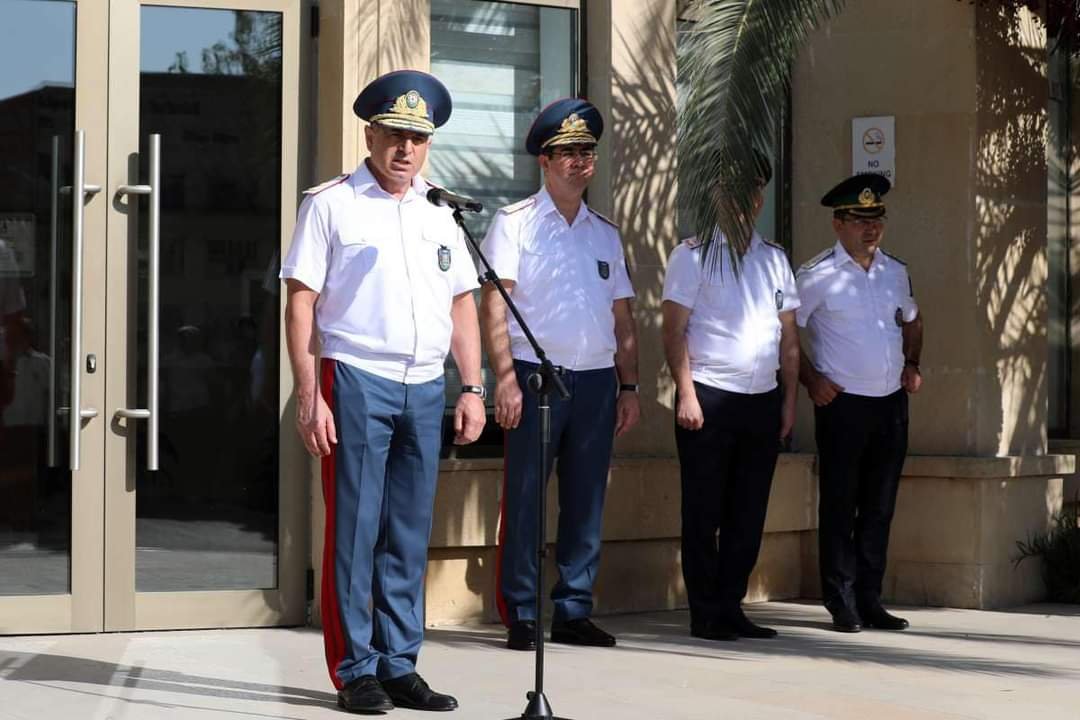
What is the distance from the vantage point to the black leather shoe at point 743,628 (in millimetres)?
7672

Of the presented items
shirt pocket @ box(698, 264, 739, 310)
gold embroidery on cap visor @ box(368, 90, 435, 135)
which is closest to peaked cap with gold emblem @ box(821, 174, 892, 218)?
shirt pocket @ box(698, 264, 739, 310)

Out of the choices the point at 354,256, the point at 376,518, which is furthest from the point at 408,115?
the point at 376,518

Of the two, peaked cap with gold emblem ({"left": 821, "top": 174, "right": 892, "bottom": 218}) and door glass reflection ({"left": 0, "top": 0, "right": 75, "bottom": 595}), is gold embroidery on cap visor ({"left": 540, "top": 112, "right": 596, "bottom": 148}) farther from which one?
door glass reflection ({"left": 0, "top": 0, "right": 75, "bottom": 595})

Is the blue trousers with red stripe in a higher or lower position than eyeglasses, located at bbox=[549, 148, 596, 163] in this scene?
lower

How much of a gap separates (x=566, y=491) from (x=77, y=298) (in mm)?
2130

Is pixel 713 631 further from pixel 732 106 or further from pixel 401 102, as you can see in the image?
pixel 401 102

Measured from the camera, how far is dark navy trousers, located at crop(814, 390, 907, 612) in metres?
7.98

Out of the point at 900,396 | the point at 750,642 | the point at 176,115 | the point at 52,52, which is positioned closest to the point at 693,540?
the point at 750,642

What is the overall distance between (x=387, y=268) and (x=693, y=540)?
7.73 ft

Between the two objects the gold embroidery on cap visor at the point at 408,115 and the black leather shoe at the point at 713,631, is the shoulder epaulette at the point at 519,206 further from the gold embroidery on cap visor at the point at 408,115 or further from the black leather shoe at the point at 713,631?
→ the black leather shoe at the point at 713,631

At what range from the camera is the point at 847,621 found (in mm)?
7902

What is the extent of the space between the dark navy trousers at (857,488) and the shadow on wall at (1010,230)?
1045 mm

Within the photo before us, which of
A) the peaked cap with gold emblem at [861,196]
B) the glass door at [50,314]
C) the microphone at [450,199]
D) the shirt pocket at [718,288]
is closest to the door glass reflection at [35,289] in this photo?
the glass door at [50,314]

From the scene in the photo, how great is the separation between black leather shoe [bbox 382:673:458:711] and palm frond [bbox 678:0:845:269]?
2.25 meters
